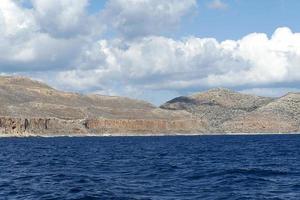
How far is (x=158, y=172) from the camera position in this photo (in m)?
63.4

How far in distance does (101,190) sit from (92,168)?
71.7 ft

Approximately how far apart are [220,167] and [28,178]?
76.0 feet

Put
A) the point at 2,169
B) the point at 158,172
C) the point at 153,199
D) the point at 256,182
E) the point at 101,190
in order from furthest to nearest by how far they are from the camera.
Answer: the point at 2,169, the point at 158,172, the point at 256,182, the point at 101,190, the point at 153,199

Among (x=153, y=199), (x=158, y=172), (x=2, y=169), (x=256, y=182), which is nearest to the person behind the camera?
(x=153, y=199)

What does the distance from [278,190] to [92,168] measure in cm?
2670

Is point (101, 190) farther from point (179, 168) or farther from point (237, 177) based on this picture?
point (179, 168)

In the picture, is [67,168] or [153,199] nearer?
[153,199]

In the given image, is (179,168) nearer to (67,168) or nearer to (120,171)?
(120,171)

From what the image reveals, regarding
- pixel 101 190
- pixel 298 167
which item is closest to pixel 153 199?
pixel 101 190

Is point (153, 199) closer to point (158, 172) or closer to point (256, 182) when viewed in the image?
point (256, 182)

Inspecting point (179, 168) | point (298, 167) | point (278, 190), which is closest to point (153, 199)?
point (278, 190)

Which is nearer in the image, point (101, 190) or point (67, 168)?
point (101, 190)

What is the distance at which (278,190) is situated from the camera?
159ft

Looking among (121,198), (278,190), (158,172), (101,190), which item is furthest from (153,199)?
(158,172)
